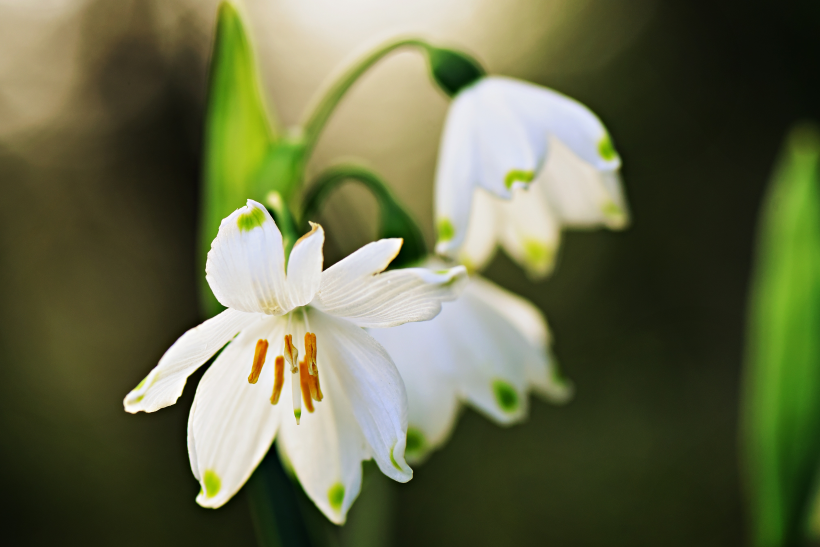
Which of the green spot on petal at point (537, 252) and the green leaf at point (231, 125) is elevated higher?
the green leaf at point (231, 125)

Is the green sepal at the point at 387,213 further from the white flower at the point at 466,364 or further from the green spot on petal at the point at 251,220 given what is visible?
the green spot on petal at the point at 251,220

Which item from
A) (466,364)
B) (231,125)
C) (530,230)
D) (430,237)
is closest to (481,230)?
(530,230)

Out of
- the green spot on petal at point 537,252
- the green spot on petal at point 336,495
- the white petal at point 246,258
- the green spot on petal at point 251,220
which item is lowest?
the green spot on petal at point 336,495

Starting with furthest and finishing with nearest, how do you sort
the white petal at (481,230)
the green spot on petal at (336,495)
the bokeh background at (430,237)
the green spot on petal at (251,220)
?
the bokeh background at (430,237), the white petal at (481,230), the green spot on petal at (336,495), the green spot on petal at (251,220)

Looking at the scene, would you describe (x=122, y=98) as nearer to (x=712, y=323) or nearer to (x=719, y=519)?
(x=712, y=323)

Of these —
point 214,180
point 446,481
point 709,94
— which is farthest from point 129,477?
point 709,94

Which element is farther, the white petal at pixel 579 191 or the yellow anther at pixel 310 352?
the white petal at pixel 579 191

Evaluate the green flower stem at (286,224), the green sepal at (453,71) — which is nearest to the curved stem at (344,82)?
the green sepal at (453,71)

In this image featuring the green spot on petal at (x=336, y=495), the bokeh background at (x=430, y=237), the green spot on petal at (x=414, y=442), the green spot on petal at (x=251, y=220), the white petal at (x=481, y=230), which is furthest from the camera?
the bokeh background at (x=430, y=237)
